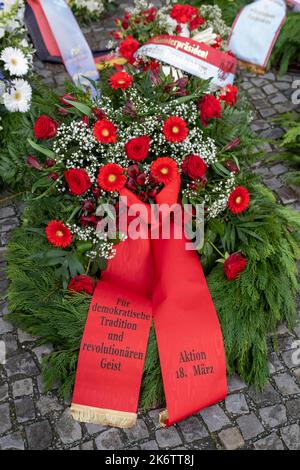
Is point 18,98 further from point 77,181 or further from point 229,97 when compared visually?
point 229,97

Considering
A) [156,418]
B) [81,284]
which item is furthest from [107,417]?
[81,284]

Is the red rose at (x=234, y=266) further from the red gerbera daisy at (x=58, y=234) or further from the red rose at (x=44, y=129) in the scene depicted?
the red rose at (x=44, y=129)

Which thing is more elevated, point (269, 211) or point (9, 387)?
point (269, 211)

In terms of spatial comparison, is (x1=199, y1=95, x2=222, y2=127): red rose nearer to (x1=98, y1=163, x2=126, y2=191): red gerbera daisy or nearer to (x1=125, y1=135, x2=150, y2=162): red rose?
(x1=125, y1=135, x2=150, y2=162): red rose

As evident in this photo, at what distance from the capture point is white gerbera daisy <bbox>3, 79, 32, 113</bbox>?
419 cm

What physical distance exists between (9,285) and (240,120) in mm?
1934

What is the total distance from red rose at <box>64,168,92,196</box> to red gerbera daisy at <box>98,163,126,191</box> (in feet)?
0.31

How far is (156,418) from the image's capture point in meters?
3.12

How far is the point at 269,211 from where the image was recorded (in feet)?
12.1

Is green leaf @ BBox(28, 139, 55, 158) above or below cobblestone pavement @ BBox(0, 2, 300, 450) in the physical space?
above

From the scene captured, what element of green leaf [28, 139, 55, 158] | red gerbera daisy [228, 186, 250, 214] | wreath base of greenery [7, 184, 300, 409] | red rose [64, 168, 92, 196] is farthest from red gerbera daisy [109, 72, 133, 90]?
red gerbera daisy [228, 186, 250, 214]

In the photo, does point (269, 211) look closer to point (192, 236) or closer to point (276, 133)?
point (192, 236)

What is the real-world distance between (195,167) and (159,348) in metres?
1.09
